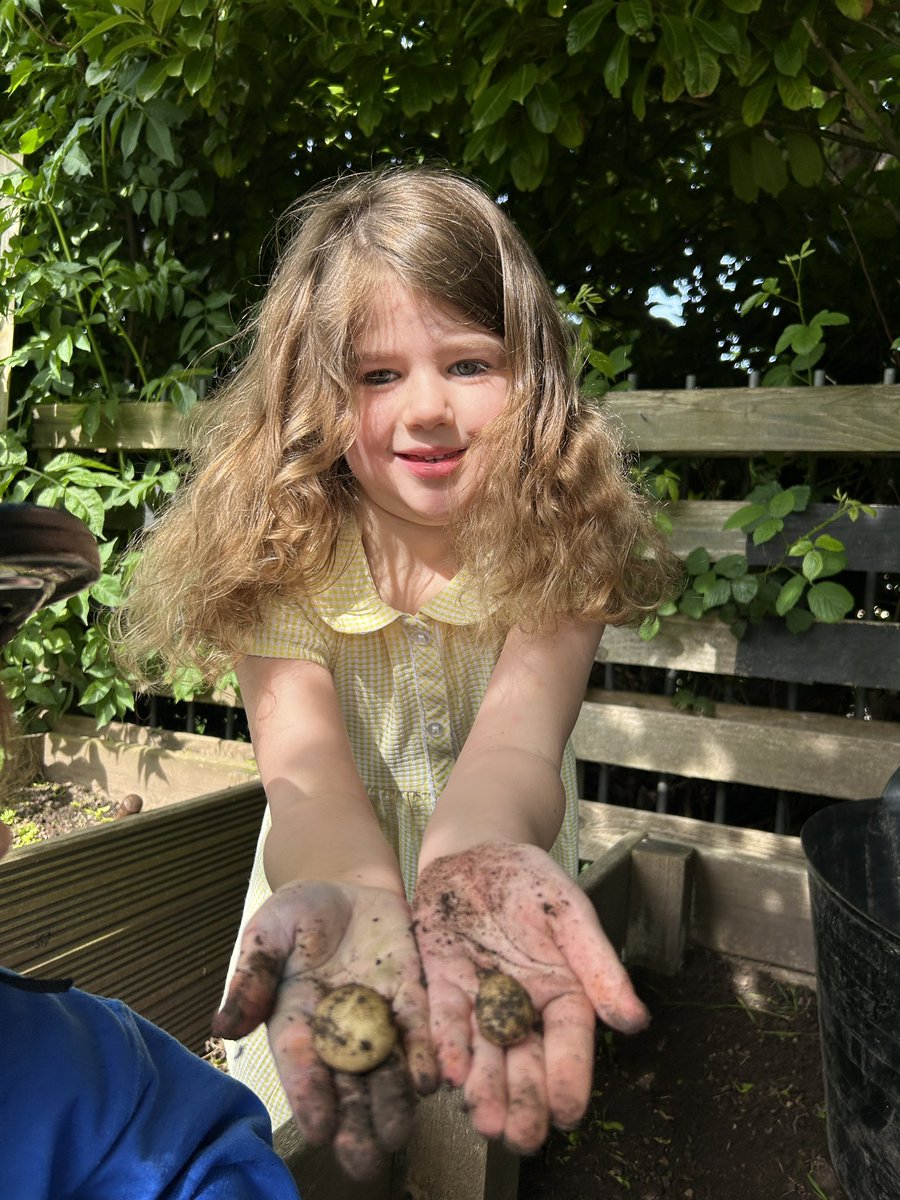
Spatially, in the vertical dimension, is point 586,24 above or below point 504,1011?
above

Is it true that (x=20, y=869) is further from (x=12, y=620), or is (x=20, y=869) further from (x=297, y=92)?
(x=297, y=92)

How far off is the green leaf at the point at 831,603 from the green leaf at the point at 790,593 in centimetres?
4

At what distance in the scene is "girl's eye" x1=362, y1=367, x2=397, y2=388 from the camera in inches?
48.3

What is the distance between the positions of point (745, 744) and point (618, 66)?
144cm

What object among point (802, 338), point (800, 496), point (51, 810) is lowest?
point (51, 810)

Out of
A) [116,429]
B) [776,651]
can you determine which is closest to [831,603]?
[776,651]

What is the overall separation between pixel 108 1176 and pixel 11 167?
2.76 meters

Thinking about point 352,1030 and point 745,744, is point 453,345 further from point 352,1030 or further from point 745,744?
point 745,744

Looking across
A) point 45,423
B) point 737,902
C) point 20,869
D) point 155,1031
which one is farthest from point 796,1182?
point 45,423

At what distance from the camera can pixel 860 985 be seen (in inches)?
56.4

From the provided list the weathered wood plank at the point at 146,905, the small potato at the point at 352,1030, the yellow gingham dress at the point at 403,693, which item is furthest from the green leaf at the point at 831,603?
the small potato at the point at 352,1030

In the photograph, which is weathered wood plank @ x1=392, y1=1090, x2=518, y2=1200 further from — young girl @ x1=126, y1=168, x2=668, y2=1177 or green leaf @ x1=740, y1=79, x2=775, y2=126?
green leaf @ x1=740, y1=79, x2=775, y2=126

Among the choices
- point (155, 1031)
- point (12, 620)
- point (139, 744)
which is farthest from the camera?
point (139, 744)

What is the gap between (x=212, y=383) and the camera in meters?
2.89
